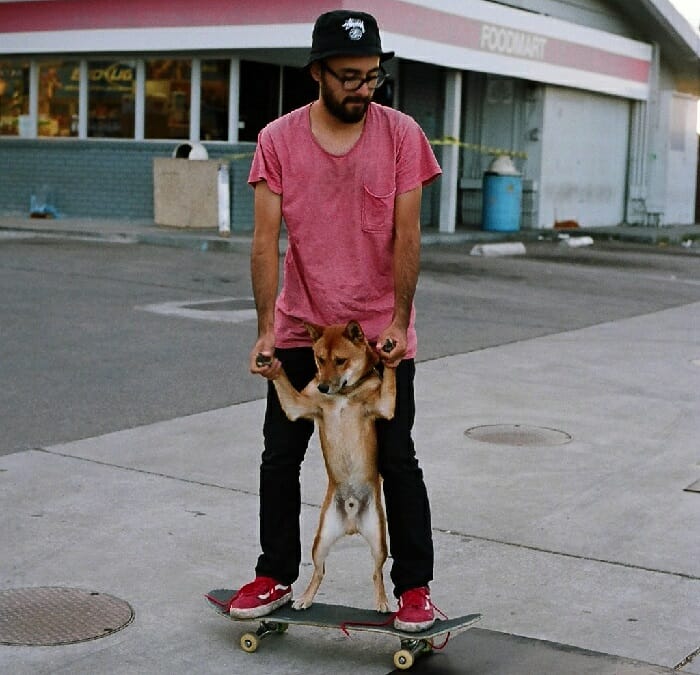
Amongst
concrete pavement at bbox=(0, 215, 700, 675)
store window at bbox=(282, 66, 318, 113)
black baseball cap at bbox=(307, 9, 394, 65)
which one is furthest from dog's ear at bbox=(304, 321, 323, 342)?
store window at bbox=(282, 66, 318, 113)

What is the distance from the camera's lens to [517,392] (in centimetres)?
891

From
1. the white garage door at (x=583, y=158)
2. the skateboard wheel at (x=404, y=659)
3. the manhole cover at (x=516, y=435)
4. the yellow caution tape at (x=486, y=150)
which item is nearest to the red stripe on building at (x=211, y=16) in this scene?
the yellow caution tape at (x=486, y=150)

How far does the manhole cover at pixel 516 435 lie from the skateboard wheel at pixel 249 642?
132 inches

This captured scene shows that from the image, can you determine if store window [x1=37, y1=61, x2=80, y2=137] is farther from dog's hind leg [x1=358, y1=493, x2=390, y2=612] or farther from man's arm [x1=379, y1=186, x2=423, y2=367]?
dog's hind leg [x1=358, y1=493, x2=390, y2=612]

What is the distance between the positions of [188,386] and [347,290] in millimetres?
4658

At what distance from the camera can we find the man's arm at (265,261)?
13.6 ft

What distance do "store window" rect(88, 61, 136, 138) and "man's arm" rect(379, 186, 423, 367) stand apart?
1855cm

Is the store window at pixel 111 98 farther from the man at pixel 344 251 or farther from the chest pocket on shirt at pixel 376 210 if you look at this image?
the chest pocket on shirt at pixel 376 210

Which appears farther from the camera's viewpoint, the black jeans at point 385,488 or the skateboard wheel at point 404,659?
the black jeans at point 385,488

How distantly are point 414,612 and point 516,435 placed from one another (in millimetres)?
3578

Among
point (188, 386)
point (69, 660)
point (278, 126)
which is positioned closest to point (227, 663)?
point (69, 660)

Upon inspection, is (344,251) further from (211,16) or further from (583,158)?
(583,158)

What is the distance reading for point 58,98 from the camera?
75.2 ft

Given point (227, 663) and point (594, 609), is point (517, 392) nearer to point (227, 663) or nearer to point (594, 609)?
point (594, 609)
